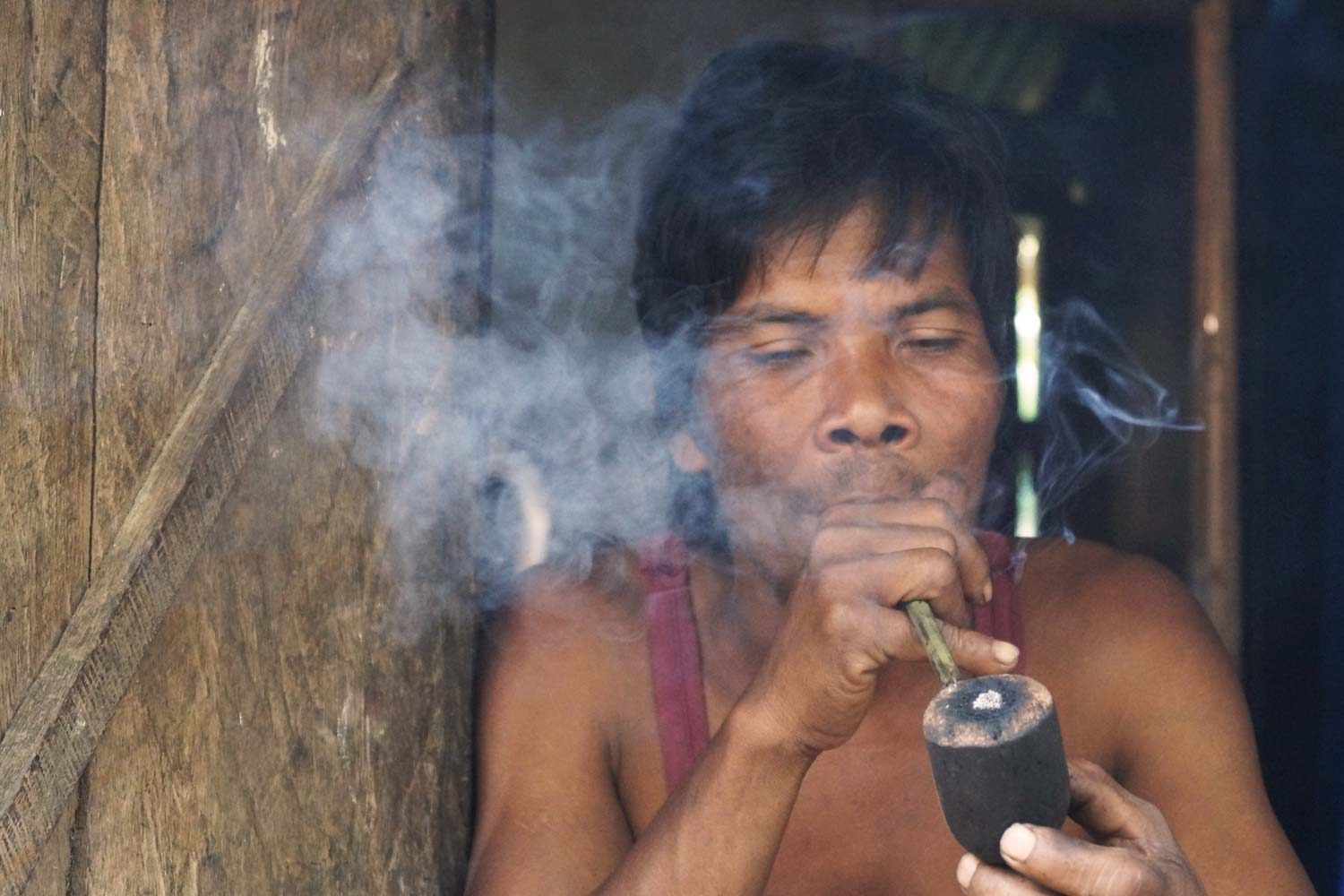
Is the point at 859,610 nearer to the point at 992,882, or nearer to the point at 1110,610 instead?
the point at 992,882

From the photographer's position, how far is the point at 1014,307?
111 inches

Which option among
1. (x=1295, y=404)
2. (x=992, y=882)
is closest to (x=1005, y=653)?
(x=992, y=882)

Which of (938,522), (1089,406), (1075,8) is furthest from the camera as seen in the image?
(1089,406)

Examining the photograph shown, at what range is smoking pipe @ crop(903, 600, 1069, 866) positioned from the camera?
4.92ft

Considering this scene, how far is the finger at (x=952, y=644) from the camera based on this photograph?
1.77m

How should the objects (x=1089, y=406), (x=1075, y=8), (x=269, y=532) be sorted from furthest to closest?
(x=1089, y=406)
(x=1075, y=8)
(x=269, y=532)

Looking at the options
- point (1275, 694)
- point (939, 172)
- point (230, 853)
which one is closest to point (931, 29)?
point (1275, 694)

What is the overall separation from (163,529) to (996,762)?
107 cm

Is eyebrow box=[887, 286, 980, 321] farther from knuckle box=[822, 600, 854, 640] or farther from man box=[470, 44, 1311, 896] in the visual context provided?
knuckle box=[822, 600, 854, 640]

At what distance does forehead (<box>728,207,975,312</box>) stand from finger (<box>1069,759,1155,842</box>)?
978 mm

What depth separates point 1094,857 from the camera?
4.95 ft

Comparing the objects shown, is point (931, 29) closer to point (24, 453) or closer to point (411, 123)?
point (411, 123)

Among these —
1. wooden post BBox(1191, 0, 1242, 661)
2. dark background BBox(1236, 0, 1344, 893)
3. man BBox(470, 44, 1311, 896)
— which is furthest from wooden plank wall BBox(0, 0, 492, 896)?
wooden post BBox(1191, 0, 1242, 661)

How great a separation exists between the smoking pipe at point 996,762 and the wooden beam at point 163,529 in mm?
986
